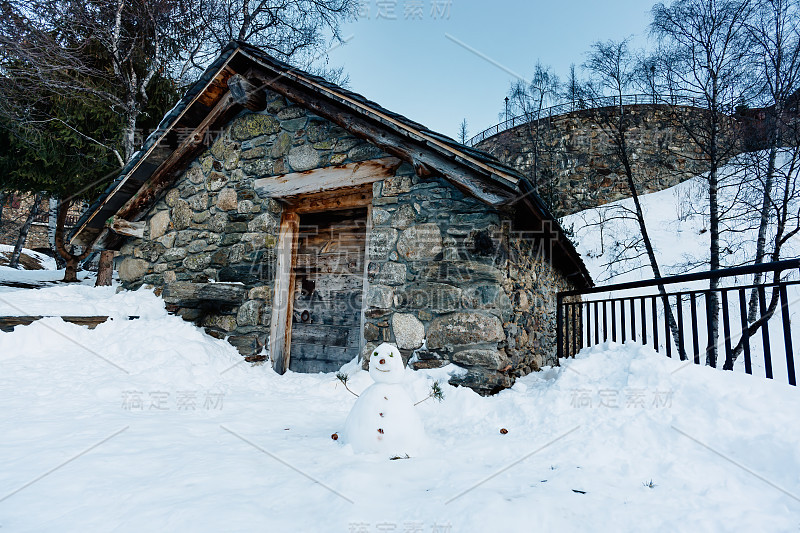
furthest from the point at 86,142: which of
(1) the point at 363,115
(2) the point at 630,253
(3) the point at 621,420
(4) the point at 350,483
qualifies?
(2) the point at 630,253

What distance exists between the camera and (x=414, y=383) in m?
3.55

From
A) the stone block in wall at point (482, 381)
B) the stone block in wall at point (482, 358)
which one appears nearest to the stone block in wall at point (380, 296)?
the stone block in wall at point (482, 358)

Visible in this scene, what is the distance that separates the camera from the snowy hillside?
63.4 inches

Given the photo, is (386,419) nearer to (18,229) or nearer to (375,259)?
(375,259)

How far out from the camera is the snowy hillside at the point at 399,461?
1.61 m

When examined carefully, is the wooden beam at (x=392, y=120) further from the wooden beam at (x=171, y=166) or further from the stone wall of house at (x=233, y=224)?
the wooden beam at (x=171, y=166)

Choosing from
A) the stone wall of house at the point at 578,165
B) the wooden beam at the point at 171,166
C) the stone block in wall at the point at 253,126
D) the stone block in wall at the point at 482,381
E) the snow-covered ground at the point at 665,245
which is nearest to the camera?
the stone block in wall at the point at 482,381

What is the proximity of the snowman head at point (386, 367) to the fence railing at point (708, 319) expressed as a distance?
5.83 ft

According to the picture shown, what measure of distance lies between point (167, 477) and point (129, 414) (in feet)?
4.20

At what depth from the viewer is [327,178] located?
457 cm

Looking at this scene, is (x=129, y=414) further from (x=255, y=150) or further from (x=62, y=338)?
(x=255, y=150)

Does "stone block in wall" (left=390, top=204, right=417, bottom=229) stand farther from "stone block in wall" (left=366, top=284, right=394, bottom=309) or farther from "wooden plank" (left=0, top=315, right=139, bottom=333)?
"wooden plank" (left=0, top=315, right=139, bottom=333)

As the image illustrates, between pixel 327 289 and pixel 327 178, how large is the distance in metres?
1.46

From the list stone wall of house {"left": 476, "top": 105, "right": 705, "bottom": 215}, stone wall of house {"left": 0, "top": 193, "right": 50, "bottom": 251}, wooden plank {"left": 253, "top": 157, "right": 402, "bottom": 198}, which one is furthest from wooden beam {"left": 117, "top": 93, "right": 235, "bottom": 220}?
stone wall of house {"left": 0, "top": 193, "right": 50, "bottom": 251}
